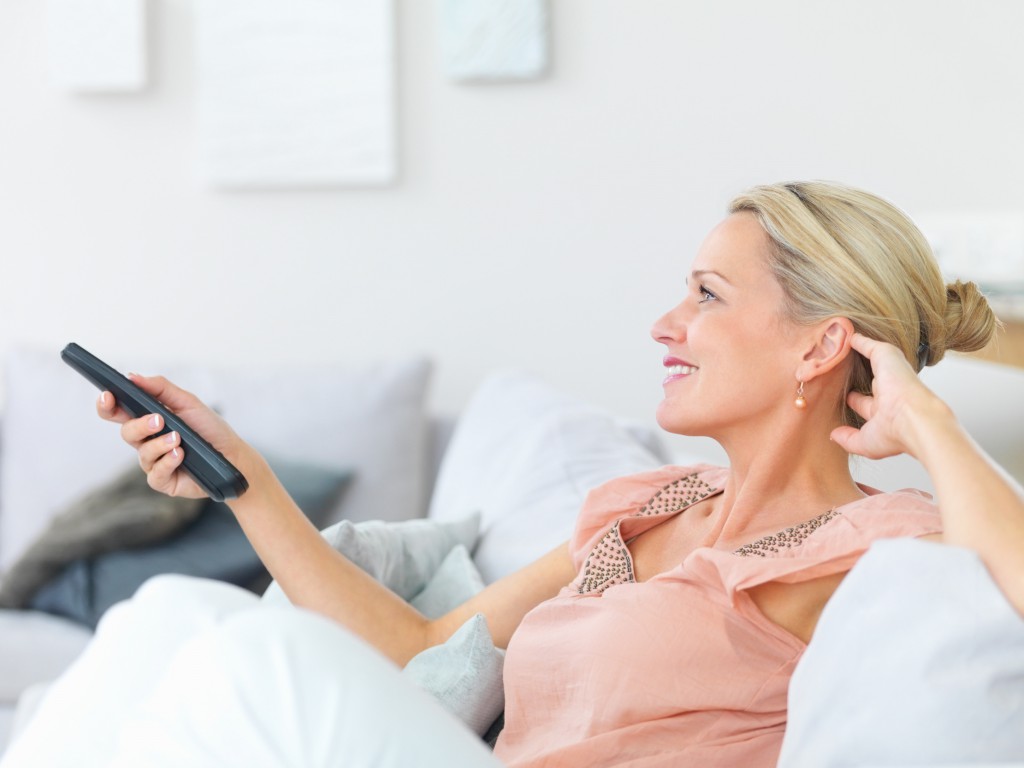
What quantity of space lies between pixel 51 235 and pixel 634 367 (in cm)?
152

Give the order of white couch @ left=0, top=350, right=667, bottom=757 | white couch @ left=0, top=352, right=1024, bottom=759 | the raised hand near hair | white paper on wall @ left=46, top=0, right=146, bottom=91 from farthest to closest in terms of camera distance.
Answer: white paper on wall @ left=46, top=0, right=146, bottom=91 → white couch @ left=0, top=350, right=667, bottom=757 → white couch @ left=0, top=352, right=1024, bottom=759 → the raised hand near hair

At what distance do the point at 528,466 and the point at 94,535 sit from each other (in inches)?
39.2

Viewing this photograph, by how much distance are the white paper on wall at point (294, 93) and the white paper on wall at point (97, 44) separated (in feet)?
0.51

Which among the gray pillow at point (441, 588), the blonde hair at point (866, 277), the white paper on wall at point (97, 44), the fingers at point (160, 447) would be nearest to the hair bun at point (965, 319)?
the blonde hair at point (866, 277)

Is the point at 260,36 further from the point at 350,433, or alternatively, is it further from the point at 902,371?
the point at 902,371

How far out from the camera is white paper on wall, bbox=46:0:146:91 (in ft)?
9.71

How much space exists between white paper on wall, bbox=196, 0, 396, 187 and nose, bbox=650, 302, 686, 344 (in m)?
1.66

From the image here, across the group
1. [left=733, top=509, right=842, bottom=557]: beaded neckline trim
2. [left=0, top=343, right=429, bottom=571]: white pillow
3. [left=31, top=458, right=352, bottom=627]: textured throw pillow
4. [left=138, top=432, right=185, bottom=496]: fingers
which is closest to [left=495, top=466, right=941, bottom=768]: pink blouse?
[left=733, top=509, right=842, bottom=557]: beaded neckline trim

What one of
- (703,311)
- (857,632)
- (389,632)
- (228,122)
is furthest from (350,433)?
(857,632)

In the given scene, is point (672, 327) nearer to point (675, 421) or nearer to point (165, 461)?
point (675, 421)

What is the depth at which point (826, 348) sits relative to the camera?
1328 mm

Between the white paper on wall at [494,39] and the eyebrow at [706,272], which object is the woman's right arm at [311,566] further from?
the white paper on wall at [494,39]

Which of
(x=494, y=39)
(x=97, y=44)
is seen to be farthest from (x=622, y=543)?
(x=97, y=44)

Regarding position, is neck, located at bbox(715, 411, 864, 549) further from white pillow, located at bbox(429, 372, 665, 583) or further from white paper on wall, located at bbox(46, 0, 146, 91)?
white paper on wall, located at bbox(46, 0, 146, 91)
